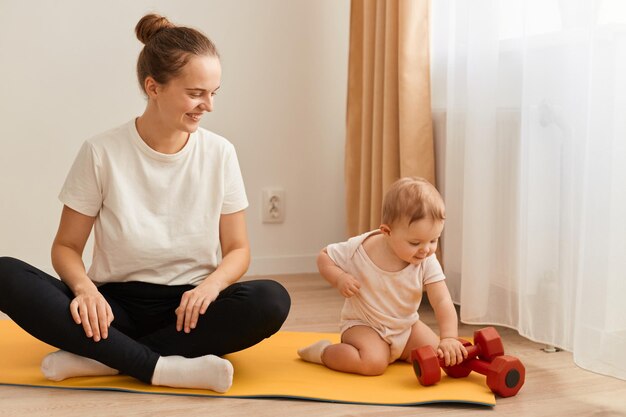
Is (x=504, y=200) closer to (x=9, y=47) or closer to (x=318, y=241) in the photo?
(x=318, y=241)

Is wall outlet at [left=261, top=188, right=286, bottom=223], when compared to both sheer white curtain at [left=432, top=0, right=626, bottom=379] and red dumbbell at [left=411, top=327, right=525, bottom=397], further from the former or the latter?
red dumbbell at [left=411, top=327, right=525, bottom=397]

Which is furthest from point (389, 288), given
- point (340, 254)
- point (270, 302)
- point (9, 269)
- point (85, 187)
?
point (9, 269)

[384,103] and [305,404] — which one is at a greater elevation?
[384,103]

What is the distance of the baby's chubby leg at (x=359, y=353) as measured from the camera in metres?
1.86

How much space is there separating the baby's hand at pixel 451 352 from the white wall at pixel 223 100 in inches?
58.3

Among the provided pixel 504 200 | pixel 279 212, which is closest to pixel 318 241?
pixel 279 212

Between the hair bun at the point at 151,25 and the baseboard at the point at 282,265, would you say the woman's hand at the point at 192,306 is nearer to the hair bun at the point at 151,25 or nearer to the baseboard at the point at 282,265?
the hair bun at the point at 151,25

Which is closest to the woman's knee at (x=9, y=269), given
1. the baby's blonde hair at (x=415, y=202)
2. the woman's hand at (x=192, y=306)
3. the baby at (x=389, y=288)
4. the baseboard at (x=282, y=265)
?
the woman's hand at (x=192, y=306)

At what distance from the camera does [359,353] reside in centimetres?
188

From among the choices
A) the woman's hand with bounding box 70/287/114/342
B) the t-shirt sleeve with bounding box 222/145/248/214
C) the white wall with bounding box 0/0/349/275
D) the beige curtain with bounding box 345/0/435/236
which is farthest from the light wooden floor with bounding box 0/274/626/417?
the white wall with bounding box 0/0/349/275

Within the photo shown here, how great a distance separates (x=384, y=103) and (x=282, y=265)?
819 mm

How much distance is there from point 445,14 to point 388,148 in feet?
1.42

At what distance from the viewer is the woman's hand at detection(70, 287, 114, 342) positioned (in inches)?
67.9

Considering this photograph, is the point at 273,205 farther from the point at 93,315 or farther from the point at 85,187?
the point at 93,315
